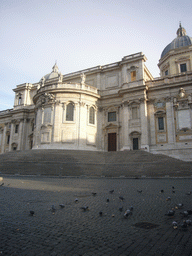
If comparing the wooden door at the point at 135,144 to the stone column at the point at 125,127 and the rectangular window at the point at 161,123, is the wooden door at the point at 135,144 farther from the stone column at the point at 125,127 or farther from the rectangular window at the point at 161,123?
the rectangular window at the point at 161,123

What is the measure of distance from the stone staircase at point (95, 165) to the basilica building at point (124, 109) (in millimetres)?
6644

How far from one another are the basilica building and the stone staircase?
6644mm

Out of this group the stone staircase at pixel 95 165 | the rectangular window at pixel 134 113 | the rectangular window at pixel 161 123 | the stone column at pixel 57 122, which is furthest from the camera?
the stone column at pixel 57 122

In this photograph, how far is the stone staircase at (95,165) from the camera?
1667 centimetres

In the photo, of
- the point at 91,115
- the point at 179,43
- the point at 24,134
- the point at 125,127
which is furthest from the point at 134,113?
the point at 24,134

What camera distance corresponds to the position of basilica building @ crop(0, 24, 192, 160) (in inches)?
1061

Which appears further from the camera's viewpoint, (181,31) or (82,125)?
(181,31)

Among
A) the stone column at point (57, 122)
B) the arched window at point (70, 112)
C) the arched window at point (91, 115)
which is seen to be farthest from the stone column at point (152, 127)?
the stone column at point (57, 122)

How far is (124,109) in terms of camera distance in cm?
2995

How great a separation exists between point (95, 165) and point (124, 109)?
13306 mm

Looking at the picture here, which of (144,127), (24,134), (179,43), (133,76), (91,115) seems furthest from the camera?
(24,134)

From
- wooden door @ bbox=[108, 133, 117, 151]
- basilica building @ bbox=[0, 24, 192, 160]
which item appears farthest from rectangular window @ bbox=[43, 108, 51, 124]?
wooden door @ bbox=[108, 133, 117, 151]

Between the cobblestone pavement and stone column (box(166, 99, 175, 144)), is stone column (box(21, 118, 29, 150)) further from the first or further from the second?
the cobblestone pavement

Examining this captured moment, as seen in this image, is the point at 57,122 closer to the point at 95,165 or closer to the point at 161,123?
the point at 95,165
